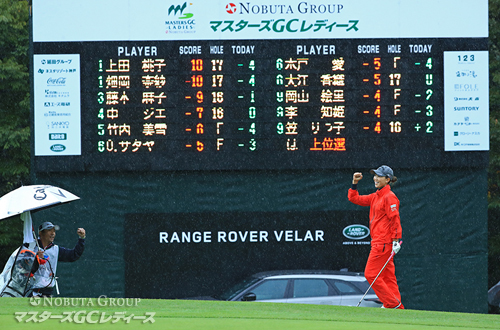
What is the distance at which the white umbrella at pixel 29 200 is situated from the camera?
7.95m

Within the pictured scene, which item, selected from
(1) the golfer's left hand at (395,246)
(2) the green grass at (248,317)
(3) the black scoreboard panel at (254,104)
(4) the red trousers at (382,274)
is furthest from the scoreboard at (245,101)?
(2) the green grass at (248,317)

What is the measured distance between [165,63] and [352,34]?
10.4 ft

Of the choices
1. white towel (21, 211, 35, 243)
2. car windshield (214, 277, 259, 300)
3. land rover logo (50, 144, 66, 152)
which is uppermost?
land rover logo (50, 144, 66, 152)

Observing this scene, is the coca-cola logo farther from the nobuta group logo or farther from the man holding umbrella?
the man holding umbrella

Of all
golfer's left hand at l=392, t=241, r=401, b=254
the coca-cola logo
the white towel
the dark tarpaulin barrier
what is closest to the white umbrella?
the white towel

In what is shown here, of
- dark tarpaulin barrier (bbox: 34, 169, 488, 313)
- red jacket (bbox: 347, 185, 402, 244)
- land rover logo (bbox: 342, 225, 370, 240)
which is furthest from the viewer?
land rover logo (bbox: 342, 225, 370, 240)

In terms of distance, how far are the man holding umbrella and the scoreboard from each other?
3947 millimetres

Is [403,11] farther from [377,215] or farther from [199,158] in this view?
[377,215]

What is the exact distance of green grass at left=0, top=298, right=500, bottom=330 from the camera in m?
5.66

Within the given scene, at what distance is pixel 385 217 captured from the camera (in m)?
9.02

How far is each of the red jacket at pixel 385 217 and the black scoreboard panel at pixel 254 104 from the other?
11.4 feet

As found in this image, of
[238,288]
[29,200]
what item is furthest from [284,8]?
[29,200]

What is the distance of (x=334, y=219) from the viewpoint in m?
13.3

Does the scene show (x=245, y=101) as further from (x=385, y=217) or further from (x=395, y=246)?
(x=395, y=246)
